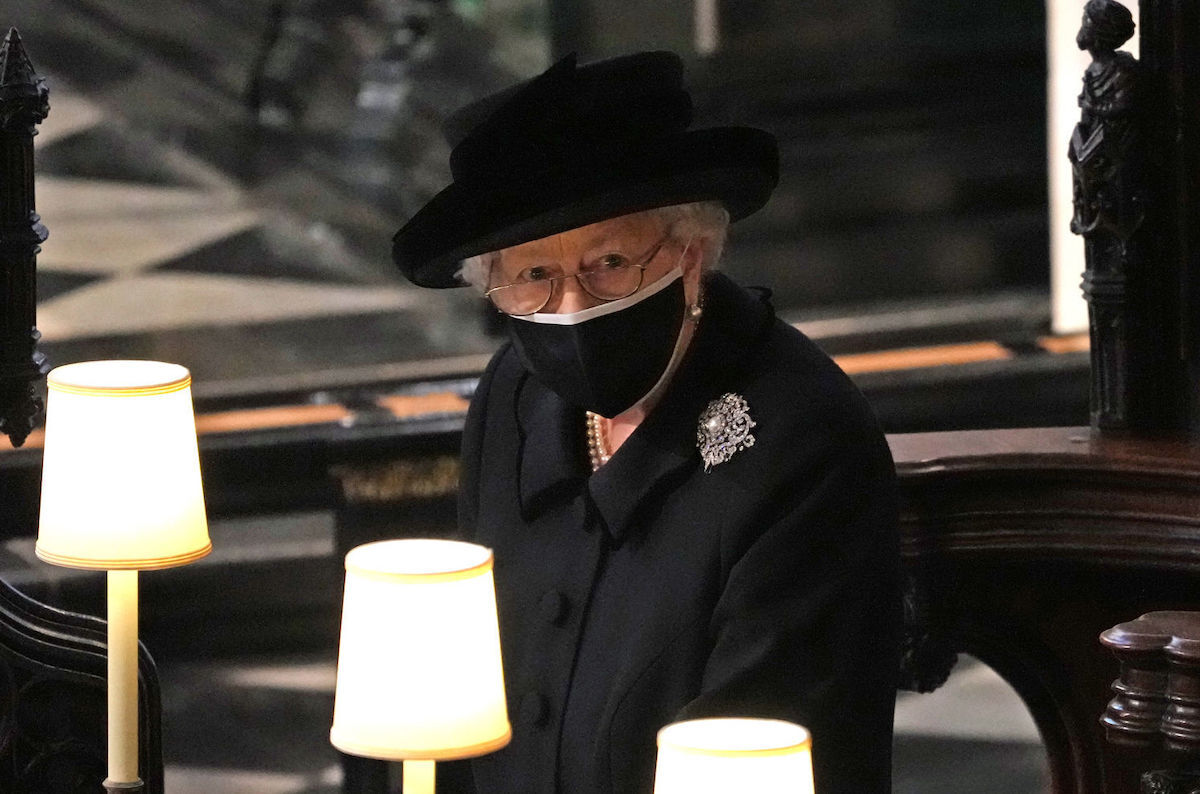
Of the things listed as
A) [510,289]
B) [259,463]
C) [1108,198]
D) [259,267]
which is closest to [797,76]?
[259,267]

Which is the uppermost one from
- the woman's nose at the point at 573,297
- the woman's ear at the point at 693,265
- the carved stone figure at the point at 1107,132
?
the carved stone figure at the point at 1107,132

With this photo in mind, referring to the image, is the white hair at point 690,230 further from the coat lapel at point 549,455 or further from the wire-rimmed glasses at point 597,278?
the coat lapel at point 549,455

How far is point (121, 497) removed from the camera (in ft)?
6.59

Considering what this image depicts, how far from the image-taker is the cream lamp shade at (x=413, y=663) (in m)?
1.63

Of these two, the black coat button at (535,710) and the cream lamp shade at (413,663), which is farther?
the black coat button at (535,710)

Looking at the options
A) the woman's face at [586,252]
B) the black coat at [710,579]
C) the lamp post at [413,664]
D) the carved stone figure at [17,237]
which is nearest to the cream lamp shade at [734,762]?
the lamp post at [413,664]

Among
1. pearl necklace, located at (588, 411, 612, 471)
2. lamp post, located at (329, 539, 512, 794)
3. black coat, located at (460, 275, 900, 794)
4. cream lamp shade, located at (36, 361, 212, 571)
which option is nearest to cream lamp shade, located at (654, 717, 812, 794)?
lamp post, located at (329, 539, 512, 794)

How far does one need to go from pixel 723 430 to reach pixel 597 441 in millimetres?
276

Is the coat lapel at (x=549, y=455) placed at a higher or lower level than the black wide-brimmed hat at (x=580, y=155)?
lower

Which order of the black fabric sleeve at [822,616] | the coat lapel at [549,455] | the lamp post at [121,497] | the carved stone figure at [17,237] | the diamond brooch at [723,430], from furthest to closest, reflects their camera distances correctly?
1. the carved stone figure at [17,237]
2. the coat lapel at [549,455]
3. the diamond brooch at [723,430]
4. the black fabric sleeve at [822,616]
5. the lamp post at [121,497]

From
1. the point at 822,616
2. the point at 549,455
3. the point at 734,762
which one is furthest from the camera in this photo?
the point at 549,455

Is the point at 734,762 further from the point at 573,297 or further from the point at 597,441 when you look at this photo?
the point at 597,441

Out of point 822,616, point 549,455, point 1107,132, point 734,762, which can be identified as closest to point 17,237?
point 549,455

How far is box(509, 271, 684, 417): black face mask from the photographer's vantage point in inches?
93.1
